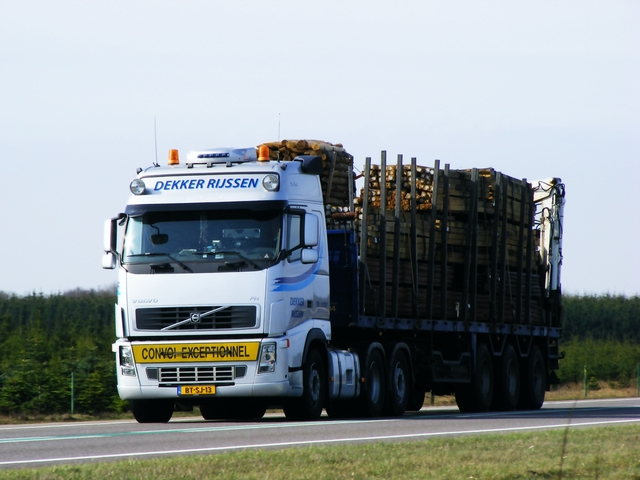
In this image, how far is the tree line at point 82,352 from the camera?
90.2 feet

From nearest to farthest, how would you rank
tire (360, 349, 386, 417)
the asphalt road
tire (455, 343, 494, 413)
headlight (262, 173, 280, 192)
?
the asphalt road → headlight (262, 173, 280, 192) → tire (360, 349, 386, 417) → tire (455, 343, 494, 413)

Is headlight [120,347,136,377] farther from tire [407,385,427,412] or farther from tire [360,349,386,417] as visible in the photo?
tire [407,385,427,412]

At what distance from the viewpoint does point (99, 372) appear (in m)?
28.6

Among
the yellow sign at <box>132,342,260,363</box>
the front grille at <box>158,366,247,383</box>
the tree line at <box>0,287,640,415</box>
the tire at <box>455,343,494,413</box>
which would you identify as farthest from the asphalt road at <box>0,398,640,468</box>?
the tree line at <box>0,287,640,415</box>

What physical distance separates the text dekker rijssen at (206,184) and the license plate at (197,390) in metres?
2.69

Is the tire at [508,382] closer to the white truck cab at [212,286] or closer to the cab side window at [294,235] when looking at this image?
the white truck cab at [212,286]

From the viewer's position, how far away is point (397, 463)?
32.3 feet

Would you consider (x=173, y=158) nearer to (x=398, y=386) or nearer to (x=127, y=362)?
(x=127, y=362)

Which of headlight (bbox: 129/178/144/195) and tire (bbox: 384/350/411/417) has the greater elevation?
headlight (bbox: 129/178/144/195)

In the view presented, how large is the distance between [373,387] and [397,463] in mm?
9023

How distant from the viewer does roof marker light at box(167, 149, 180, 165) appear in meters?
17.2

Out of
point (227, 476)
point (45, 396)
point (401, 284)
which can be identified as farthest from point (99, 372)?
point (227, 476)

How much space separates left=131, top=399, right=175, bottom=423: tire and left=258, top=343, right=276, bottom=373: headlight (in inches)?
66.9

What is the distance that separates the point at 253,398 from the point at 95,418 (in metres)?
10.5
